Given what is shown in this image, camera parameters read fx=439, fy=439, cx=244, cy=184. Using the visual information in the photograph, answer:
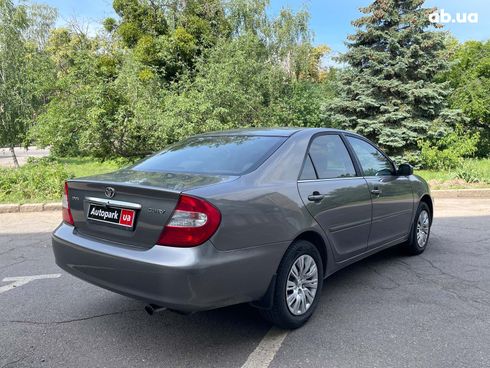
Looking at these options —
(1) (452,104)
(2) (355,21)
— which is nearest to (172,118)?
(2) (355,21)

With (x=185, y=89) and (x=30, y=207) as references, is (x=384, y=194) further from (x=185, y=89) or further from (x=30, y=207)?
(x=185, y=89)

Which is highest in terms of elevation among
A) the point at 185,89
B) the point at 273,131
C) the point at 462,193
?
the point at 185,89

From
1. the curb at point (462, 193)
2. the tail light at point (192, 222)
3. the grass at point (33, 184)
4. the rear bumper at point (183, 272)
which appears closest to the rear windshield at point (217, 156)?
the tail light at point (192, 222)

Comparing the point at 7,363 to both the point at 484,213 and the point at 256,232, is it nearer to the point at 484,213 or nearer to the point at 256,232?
the point at 256,232

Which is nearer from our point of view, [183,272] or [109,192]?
[183,272]

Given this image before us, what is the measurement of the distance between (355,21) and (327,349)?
15.2 metres

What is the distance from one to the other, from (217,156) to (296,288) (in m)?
1.26

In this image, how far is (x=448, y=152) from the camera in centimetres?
1330

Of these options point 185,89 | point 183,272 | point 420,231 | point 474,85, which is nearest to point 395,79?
point 474,85

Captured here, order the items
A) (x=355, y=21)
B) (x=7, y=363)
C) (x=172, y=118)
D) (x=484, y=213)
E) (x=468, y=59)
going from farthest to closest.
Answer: (x=468, y=59), (x=355, y=21), (x=172, y=118), (x=484, y=213), (x=7, y=363)

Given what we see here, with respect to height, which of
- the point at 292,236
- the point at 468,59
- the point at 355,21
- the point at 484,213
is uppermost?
the point at 355,21

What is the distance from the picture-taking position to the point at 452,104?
17.6 metres

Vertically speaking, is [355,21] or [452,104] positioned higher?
[355,21]

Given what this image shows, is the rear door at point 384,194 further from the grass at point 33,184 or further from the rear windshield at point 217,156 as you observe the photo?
the grass at point 33,184
